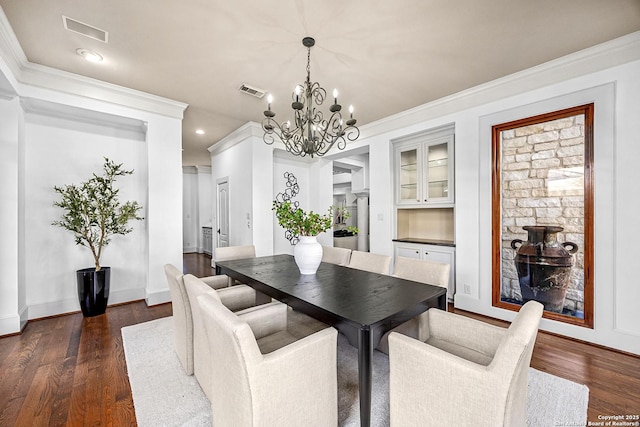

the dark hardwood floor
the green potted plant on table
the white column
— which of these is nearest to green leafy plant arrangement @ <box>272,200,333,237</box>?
the green potted plant on table

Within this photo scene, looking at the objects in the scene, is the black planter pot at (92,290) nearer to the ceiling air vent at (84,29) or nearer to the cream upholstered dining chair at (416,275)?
the ceiling air vent at (84,29)

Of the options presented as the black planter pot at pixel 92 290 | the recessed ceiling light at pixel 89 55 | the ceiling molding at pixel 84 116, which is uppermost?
the recessed ceiling light at pixel 89 55

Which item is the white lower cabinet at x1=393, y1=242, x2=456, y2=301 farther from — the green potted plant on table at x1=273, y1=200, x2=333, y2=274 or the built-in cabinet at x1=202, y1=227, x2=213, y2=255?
the built-in cabinet at x1=202, y1=227, x2=213, y2=255

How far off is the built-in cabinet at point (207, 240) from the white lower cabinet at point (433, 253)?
5.66 metres

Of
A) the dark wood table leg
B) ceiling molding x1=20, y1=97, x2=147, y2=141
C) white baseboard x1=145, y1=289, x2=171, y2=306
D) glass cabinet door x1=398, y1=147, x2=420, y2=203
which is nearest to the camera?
the dark wood table leg

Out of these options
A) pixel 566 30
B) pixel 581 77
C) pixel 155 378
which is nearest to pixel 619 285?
pixel 581 77

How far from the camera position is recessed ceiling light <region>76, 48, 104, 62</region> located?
2568 millimetres

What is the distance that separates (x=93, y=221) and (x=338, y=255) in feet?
9.87

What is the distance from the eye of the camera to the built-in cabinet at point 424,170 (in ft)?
12.6

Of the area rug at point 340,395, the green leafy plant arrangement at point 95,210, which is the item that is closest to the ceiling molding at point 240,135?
the green leafy plant arrangement at point 95,210

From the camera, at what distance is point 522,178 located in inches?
120

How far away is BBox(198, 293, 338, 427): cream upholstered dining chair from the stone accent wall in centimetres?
281

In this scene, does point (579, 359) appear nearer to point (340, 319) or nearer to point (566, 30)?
point (340, 319)

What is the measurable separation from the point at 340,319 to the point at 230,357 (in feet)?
1.91
